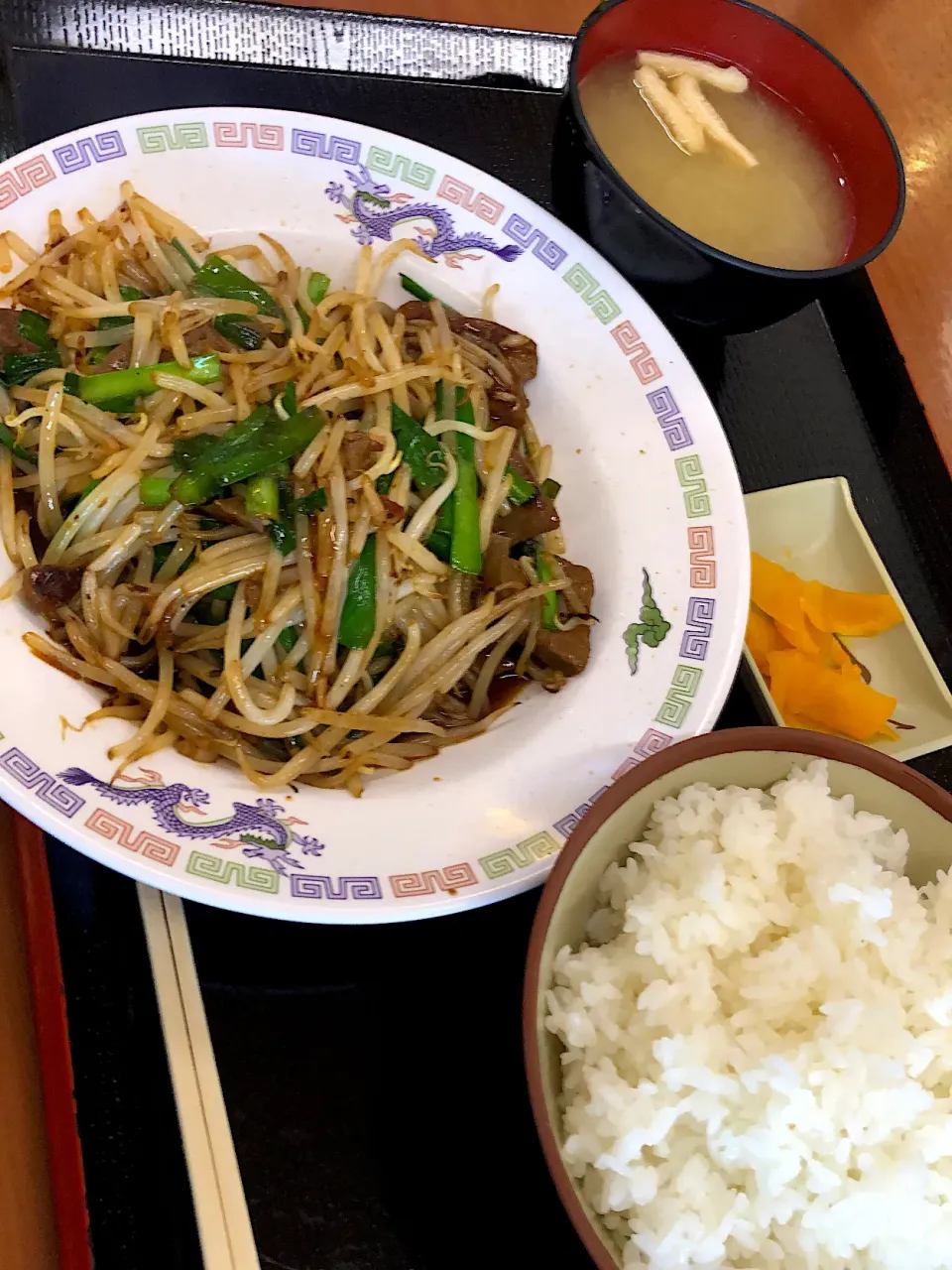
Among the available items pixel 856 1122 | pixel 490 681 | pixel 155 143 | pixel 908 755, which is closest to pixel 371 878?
pixel 490 681

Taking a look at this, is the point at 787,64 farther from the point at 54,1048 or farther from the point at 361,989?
the point at 54,1048

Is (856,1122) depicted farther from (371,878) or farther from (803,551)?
(803,551)

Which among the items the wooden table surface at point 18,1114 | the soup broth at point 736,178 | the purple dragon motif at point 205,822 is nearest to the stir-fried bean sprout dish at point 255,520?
the purple dragon motif at point 205,822

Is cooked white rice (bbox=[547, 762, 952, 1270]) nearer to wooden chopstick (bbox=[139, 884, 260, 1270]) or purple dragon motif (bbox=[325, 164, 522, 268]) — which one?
wooden chopstick (bbox=[139, 884, 260, 1270])

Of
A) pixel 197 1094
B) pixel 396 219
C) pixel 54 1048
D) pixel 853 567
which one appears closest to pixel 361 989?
pixel 197 1094

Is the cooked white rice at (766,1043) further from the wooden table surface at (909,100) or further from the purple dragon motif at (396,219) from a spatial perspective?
the wooden table surface at (909,100)

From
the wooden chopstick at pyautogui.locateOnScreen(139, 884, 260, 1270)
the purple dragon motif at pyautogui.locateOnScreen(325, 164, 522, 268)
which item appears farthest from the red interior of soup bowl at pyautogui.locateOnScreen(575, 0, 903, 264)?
the wooden chopstick at pyautogui.locateOnScreen(139, 884, 260, 1270)
